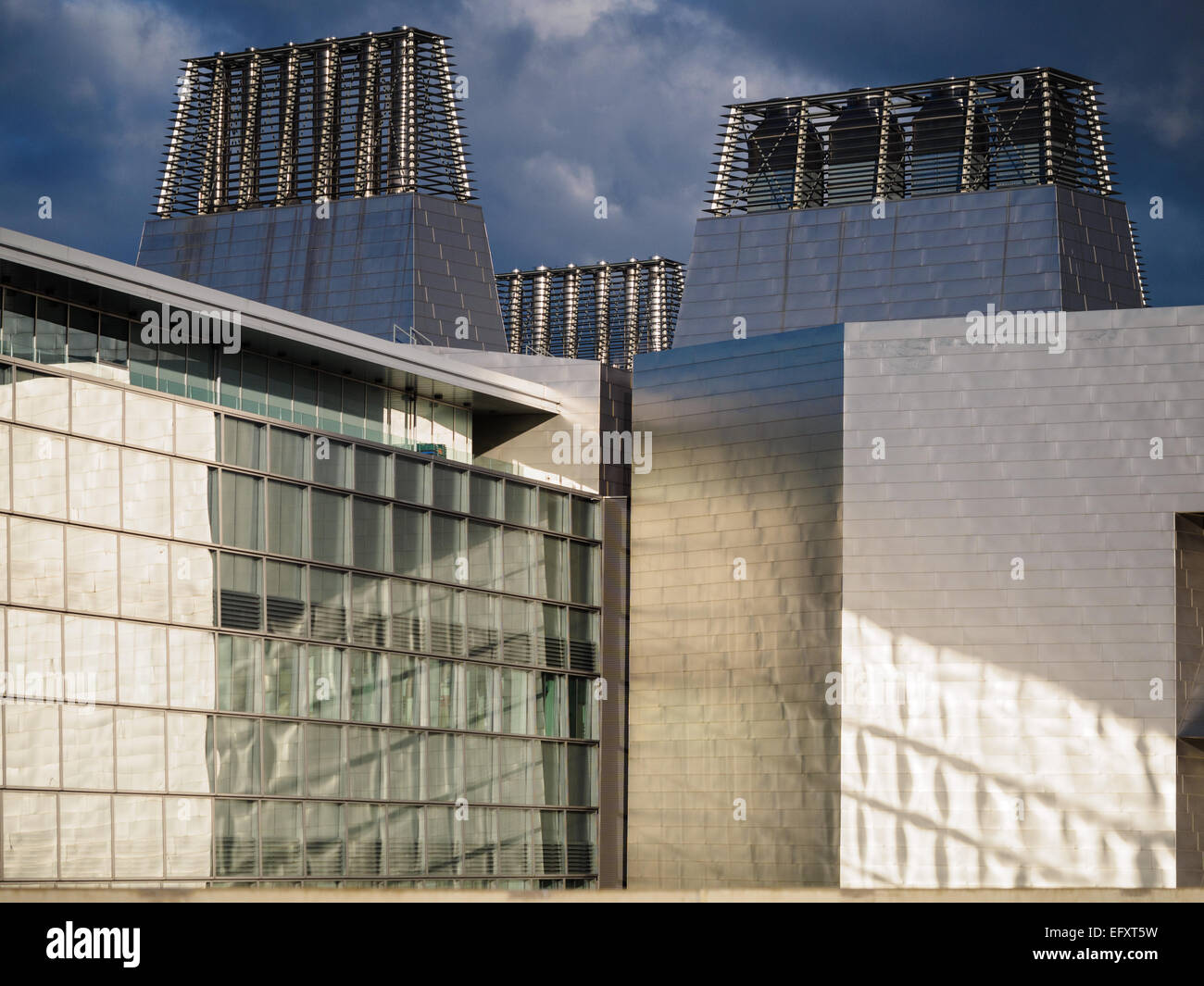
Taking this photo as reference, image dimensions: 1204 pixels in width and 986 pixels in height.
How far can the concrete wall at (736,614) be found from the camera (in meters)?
46.8

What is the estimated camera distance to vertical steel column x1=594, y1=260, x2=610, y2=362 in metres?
82.8

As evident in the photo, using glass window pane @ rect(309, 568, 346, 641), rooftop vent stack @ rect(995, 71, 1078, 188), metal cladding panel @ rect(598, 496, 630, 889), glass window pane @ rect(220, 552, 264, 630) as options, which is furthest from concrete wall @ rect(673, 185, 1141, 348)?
glass window pane @ rect(220, 552, 264, 630)

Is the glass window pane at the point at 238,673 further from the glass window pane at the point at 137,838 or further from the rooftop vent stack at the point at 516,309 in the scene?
the rooftop vent stack at the point at 516,309

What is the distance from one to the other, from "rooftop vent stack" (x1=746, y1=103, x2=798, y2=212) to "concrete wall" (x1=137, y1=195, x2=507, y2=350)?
10778 mm

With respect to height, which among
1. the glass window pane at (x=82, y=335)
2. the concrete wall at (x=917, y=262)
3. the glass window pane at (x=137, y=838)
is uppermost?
the concrete wall at (x=917, y=262)

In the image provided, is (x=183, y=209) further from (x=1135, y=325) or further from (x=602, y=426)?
(x=1135, y=325)

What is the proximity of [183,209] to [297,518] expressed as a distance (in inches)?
1026

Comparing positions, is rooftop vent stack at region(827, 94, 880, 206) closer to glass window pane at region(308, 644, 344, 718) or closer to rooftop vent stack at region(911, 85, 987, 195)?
rooftop vent stack at region(911, 85, 987, 195)

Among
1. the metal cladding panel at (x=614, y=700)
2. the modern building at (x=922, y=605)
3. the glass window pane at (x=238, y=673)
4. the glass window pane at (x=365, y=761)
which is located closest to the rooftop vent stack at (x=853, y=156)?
the modern building at (x=922, y=605)

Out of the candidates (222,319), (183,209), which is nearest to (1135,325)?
(222,319)

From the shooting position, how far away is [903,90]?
2343 inches

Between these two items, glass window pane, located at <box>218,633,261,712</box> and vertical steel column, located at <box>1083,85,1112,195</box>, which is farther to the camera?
vertical steel column, located at <box>1083,85,1112,195</box>

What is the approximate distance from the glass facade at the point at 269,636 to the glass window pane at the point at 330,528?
3.1 inches

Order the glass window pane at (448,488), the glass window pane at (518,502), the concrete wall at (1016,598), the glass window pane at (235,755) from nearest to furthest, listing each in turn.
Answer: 1. the glass window pane at (235,755)
2. the concrete wall at (1016,598)
3. the glass window pane at (448,488)
4. the glass window pane at (518,502)
